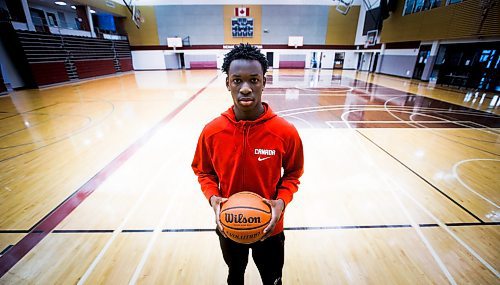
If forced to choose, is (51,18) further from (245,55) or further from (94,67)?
(245,55)

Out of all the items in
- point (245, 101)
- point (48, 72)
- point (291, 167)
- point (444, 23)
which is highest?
point (444, 23)

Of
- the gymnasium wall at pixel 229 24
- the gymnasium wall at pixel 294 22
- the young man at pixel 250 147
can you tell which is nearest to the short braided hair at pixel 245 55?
the young man at pixel 250 147

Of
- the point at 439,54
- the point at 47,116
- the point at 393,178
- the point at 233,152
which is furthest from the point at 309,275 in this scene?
the point at 439,54

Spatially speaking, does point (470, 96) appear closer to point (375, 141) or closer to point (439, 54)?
point (439, 54)

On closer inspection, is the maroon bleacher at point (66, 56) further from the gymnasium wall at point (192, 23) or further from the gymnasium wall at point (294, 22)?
the gymnasium wall at point (294, 22)

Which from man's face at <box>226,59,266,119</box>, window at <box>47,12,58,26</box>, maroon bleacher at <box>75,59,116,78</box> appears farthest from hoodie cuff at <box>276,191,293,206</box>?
window at <box>47,12,58,26</box>

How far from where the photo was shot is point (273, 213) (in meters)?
1.04

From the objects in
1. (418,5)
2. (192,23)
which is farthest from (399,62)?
(192,23)

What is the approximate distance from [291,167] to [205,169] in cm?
45

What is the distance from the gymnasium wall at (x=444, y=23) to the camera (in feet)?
29.1

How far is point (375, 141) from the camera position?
4.11 meters

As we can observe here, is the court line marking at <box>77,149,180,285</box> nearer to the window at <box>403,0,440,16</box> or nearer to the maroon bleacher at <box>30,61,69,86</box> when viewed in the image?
the maroon bleacher at <box>30,61,69,86</box>

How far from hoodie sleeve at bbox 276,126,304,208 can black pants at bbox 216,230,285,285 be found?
9.9 inches

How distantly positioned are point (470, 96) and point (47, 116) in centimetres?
1335
